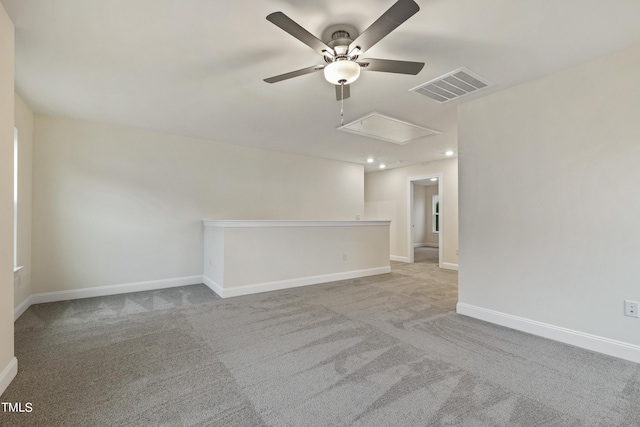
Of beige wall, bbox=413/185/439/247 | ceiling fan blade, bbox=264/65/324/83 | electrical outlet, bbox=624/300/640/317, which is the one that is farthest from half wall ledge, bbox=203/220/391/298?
beige wall, bbox=413/185/439/247

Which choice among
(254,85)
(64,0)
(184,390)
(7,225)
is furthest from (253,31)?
(184,390)

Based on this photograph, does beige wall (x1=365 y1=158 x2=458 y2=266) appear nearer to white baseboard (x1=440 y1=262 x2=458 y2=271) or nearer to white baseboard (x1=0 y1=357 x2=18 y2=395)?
white baseboard (x1=440 y1=262 x2=458 y2=271)

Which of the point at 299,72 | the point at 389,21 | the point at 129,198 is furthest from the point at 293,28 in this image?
the point at 129,198

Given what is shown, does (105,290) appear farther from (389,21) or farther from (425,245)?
(425,245)

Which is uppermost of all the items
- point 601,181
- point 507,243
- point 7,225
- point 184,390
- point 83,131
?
point 83,131

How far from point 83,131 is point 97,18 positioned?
2.72m

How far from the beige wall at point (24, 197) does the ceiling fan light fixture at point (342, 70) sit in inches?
140

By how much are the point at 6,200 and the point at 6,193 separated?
5 centimetres

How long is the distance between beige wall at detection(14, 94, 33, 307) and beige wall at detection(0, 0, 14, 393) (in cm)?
167

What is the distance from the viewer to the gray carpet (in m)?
1.60

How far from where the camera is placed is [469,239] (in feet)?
10.5

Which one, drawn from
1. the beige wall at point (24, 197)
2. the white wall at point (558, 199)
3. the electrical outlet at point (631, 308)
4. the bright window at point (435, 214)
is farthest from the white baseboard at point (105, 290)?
the bright window at point (435, 214)

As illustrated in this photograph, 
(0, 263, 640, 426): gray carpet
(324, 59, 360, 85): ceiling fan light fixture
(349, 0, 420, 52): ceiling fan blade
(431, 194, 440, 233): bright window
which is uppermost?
(349, 0, 420, 52): ceiling fan blade

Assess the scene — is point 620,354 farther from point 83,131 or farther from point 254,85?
point 83,131
